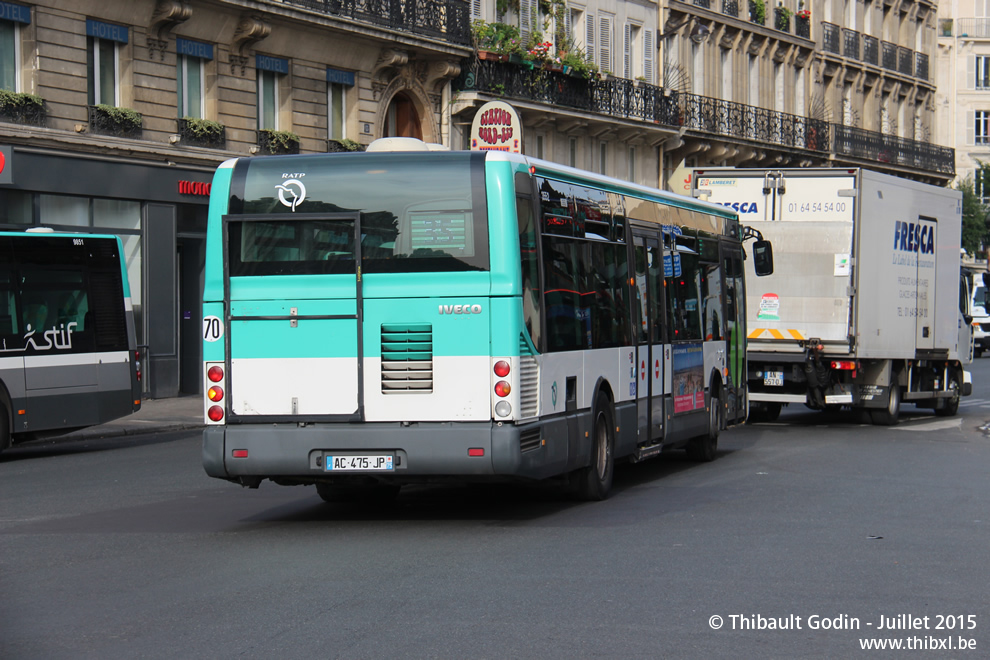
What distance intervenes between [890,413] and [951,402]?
344 cm

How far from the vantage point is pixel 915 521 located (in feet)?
36.7

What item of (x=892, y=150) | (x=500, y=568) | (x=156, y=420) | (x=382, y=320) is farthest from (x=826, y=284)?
(x=892, y=150)

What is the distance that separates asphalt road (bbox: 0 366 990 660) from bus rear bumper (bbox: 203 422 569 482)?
45cm

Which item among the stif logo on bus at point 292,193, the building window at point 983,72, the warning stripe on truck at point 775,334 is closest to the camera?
the stif logo on bus at point 292,193

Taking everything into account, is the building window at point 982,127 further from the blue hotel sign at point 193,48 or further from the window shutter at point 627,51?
the blue hotel sign at point 193,48

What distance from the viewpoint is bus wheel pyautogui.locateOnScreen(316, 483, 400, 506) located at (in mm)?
12320

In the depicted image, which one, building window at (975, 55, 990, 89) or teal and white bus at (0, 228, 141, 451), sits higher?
building window at (975, 55, 990, 89)

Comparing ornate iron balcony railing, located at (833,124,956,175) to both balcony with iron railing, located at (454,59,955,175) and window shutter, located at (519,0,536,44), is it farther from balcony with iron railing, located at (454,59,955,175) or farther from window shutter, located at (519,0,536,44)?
window shutter, located at (519,0,536,44)

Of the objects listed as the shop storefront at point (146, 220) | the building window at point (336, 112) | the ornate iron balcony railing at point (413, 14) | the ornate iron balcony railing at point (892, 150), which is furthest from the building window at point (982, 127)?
the shop storefront at point (146, 220)

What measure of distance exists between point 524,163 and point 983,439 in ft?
37.6

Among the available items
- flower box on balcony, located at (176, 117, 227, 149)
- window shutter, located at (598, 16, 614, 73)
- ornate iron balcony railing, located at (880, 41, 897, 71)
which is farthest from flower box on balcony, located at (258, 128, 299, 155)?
ornate iron balcony railing, located at (880, 41, 897, 71)

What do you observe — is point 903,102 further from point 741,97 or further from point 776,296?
point 776,296

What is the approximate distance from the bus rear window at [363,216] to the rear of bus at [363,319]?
0.03ft

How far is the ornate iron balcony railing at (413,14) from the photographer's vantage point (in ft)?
98.6
